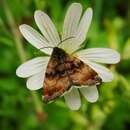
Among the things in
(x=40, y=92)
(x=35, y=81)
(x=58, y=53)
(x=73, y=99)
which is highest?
(x=58, y=53)

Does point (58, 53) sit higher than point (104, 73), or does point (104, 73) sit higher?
point (58, 53)

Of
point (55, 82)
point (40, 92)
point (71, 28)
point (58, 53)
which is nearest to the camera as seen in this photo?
point (55, 82)

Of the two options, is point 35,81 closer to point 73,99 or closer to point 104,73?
point 73,99

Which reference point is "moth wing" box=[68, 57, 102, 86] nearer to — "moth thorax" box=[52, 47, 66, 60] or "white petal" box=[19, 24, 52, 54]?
"moth thorax" box=[52, 47, 66, 60]

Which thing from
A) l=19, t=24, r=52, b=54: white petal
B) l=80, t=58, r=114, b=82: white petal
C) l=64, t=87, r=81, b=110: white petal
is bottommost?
l=64, t=87, r=81, b=110: white petal

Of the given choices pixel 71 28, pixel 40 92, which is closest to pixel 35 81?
pixel 71 28

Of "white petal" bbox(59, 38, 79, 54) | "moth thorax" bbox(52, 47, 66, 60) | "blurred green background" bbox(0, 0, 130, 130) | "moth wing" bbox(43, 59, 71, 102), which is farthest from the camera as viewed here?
"blurred green background" bbox(0, 0, 130, 130)

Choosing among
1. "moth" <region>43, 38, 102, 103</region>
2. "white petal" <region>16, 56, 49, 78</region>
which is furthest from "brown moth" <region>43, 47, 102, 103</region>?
"white petal" <region>16, 56, 49, 78</region>
